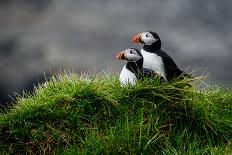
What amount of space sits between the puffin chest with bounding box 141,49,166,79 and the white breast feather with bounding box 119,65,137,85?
323 mm

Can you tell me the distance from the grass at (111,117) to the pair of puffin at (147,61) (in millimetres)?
152

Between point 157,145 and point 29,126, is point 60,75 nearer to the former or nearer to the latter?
point 29,126

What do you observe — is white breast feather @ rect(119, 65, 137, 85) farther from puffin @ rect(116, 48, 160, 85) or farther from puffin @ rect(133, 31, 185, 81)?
puffin @ rect(133, 31, 185, 81)

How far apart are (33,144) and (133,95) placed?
1.51m

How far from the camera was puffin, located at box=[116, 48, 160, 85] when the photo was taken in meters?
8.75

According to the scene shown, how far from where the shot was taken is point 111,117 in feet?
28.6

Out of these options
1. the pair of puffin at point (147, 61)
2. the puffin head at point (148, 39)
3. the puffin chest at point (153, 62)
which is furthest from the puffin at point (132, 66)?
the puffin head at point (148, 39)

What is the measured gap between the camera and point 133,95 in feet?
28.9

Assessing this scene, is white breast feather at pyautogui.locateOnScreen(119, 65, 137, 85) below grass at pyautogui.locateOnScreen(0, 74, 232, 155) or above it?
above

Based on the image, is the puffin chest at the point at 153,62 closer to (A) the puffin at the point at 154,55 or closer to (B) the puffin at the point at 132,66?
(A) the puffin at the point at 154,55

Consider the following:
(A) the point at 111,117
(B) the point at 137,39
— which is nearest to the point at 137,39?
(B) the point at 137,39

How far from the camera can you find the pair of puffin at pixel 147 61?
346 inches

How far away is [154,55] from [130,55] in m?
0.50

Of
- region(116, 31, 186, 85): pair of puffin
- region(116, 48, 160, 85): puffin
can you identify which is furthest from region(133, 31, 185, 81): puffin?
region(116, 48, 160, 85): puffin
